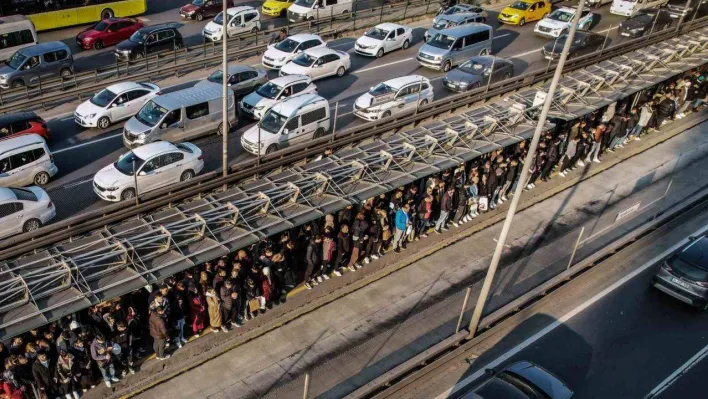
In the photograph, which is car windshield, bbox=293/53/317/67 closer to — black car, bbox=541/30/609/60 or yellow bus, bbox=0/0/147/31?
black car, bbox=541/30/609/60

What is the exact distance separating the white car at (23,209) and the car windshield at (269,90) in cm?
981

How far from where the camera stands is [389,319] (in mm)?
15312

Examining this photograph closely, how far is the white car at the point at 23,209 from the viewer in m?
17.5

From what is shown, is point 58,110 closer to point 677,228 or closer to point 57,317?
point 57,317

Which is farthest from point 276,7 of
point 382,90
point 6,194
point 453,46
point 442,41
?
point 6,194

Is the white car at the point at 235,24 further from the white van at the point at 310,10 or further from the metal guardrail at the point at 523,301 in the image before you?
the metal guardrail at the point at 523,301

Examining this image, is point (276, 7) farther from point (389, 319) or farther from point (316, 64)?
point (389, 319)

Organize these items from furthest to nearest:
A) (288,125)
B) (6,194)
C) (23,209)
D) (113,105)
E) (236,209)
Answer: (113,105) → (288,125) → (23,209) → (6,194) → (236,209)

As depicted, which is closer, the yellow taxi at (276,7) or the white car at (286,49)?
the white car at (286,49)

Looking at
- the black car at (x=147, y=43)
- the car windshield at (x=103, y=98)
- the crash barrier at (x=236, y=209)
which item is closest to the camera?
the crash barrier at (x=236, y=209)

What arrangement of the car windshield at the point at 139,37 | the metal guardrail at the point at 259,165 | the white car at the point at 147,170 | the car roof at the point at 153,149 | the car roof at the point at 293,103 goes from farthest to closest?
the car windshield at the point at 139,37, the car roof at the point at 293,103, the car roof at the point at 153,149, the white car at the point at 147,170, the metal guardrail at the point at 259,165

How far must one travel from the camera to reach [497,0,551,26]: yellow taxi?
3953cm

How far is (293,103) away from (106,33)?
1492 cm

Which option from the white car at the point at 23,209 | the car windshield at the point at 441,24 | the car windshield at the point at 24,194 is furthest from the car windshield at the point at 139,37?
the car windshield at the point at 441,24
